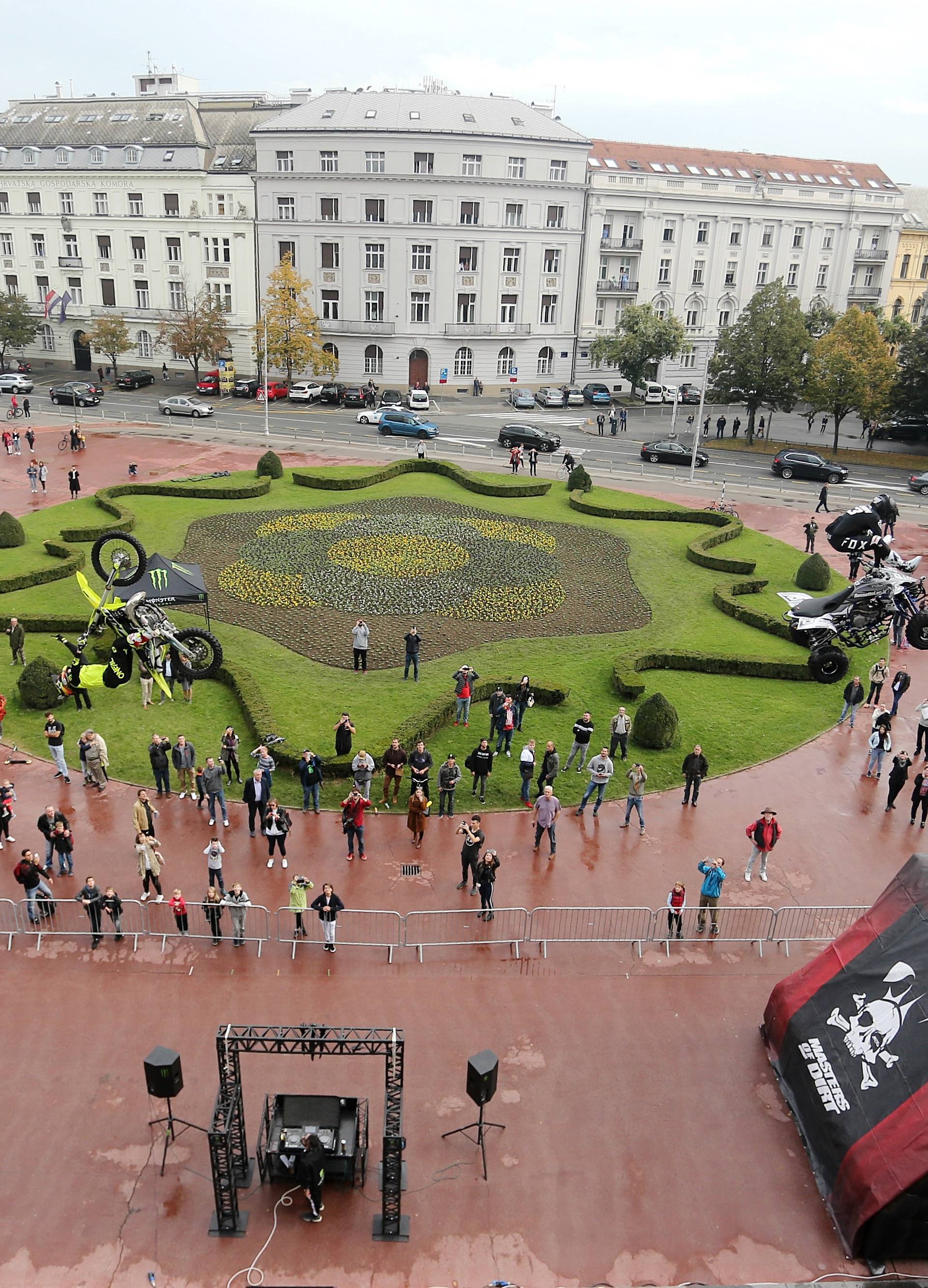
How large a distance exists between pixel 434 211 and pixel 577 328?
1485 centimetres

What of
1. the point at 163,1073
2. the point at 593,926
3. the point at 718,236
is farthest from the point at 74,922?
the point at 718,236

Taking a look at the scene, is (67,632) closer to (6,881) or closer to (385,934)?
(6,881)

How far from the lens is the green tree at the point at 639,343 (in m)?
68.1

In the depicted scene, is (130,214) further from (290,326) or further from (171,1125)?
(171,1125)

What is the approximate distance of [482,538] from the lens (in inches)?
1457

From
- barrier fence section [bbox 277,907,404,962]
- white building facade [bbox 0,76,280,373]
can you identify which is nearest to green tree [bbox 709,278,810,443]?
white building facade [bbox 0,76,280,373]

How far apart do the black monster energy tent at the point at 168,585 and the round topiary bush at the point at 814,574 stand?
2079 cm

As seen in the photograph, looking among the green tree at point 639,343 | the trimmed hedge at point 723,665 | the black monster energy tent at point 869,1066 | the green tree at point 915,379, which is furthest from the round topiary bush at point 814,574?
the green tree at point 639,343

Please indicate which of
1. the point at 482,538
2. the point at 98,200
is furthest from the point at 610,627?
the point at 98,200

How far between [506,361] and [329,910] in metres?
64.3

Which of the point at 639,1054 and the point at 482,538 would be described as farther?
the point at 482,538

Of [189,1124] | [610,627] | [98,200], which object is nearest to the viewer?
[189,1124]

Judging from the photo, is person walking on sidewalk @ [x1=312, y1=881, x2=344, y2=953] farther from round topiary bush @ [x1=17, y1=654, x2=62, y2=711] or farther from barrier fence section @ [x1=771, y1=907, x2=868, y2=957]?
round topiary bush @ [x1=17, y1=654, x2=62, y2=711]

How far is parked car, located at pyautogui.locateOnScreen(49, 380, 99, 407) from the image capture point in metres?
63.2
